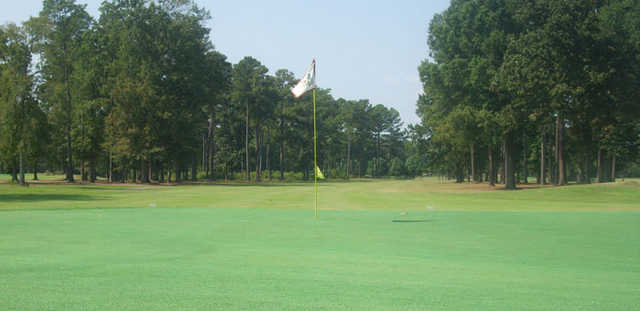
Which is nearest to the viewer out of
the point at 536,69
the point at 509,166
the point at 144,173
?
the point at 536,69

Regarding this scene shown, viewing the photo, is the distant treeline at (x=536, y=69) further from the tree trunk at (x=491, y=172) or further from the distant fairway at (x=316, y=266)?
the distant fairway at (x=316, y=266)

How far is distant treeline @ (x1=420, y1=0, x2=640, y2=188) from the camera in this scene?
130 feet

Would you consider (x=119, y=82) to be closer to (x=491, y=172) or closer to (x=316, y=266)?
(x=491, y=172)

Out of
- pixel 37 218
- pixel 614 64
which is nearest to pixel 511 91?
pixel 614 64

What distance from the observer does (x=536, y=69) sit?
40.1 metres

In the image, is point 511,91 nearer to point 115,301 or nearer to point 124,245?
point 124,245

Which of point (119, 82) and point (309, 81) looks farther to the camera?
point (119, 82)

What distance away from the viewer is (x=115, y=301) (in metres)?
5.64

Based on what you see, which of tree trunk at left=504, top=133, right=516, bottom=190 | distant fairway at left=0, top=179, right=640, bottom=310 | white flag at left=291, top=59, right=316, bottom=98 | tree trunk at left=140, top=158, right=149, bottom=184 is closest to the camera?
distant fairway at left=0, top=179, right=640, bottom=310

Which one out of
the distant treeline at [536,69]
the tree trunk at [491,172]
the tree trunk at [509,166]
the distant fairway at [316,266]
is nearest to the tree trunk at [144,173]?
the distant treeline at [536,69]

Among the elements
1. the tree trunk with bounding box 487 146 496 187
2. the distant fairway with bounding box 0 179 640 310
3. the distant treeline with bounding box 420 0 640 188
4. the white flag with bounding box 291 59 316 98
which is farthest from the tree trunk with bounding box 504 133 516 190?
the white flag with bounding box 291 59 316 98

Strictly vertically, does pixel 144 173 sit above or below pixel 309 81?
below

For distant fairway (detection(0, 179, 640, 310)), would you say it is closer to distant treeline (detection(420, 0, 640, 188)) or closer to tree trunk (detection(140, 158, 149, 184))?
distant treeline (detection(420, 0, 640, 188))

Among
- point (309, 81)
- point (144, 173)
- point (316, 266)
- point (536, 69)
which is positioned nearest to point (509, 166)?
point (536, 69)
